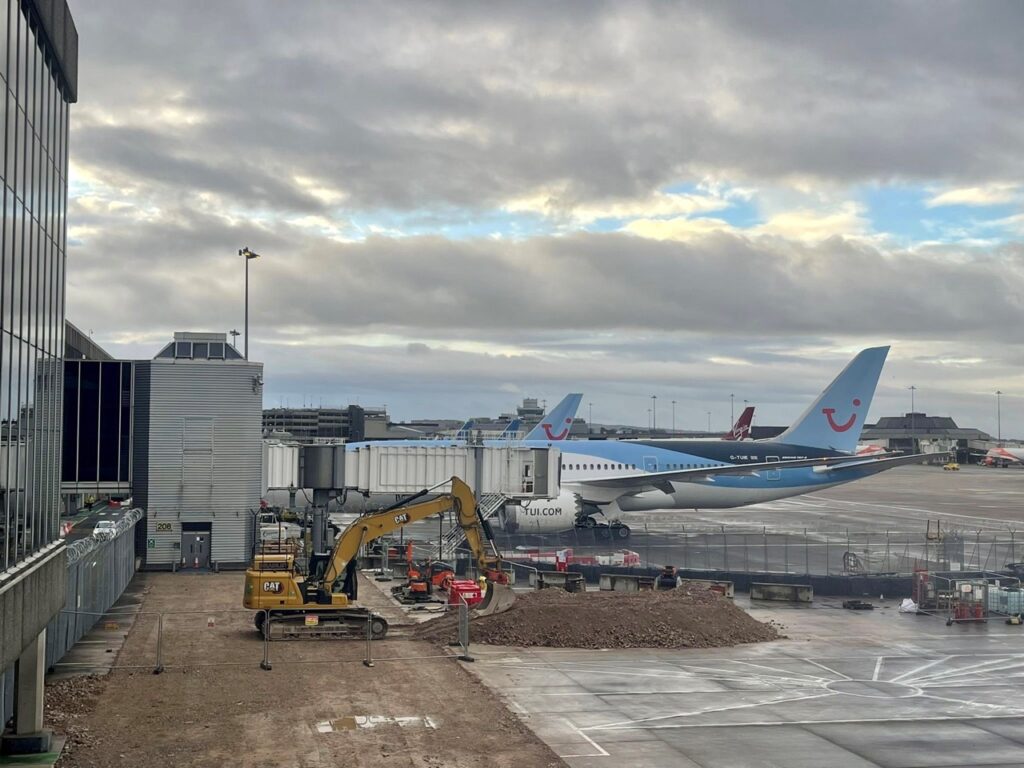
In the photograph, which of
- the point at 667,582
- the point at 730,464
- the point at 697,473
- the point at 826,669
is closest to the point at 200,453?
the point at 667,582

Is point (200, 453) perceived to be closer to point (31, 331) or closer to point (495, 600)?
point (495, 600)

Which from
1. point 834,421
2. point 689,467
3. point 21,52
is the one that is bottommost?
point 689,467

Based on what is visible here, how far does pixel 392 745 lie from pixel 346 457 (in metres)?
26.4

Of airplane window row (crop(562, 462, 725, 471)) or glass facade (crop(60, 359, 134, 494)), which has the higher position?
glass facade (crop(60, 359, 134, 494))

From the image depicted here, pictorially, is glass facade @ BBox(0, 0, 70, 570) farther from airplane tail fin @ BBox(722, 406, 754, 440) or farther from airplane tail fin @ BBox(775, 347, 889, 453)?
airplane tail fin @ BBox(722, 406, 754, 440)

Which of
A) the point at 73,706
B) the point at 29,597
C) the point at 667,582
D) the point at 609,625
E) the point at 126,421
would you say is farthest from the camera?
the point at 126,421

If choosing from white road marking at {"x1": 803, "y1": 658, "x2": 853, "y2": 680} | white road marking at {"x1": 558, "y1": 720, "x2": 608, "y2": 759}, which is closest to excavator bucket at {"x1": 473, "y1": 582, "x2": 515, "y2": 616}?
white road marking at {"x1": 803, "y1": 658, "x2": 853, "y2": 680}

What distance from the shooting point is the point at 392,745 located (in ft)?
68.1

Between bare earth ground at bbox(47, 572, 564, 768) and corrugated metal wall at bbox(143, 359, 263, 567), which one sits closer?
bare earth ground at bbox(47, 572, 564, 768)

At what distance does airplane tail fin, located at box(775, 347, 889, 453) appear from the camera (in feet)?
230

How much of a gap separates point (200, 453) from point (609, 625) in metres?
24.8

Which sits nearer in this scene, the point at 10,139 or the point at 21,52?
the point at 10,139

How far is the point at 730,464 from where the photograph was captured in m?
65.8

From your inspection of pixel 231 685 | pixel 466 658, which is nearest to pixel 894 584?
pixel 466 658
